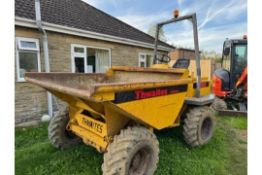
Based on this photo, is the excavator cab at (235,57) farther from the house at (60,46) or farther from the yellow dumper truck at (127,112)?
the house at (60,46)

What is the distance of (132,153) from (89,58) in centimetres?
586

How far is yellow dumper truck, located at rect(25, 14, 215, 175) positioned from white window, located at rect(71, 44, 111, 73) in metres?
3.16

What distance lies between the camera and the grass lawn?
9.33 feet

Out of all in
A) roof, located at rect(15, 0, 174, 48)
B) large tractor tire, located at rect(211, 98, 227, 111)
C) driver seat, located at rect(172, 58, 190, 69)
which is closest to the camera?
driver seat, located at rect(172, 58, 190, 69)

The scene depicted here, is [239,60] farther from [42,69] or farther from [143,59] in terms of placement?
[42,69]

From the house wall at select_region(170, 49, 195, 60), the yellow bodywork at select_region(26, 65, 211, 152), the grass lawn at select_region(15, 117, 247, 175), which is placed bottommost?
the grass lawn at select_region(15, 117, 247, 175)

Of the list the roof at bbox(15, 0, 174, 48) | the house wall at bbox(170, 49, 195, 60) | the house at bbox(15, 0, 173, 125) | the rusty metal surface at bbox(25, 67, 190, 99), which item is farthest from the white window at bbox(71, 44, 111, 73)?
the house wall at bbox(170, 49, 195, 60)

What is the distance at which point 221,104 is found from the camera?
6.00 metres

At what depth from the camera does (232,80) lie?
653 cm

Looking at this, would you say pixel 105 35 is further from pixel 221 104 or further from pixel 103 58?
pixel 221 104

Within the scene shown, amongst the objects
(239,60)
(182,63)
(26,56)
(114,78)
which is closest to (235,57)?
(239,60)

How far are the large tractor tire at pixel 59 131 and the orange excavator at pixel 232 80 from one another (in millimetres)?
4504

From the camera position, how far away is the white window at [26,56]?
16.7 feet

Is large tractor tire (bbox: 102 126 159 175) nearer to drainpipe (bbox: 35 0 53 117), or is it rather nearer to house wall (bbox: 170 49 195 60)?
drainpipe (bbox: 35 0 53 117)
